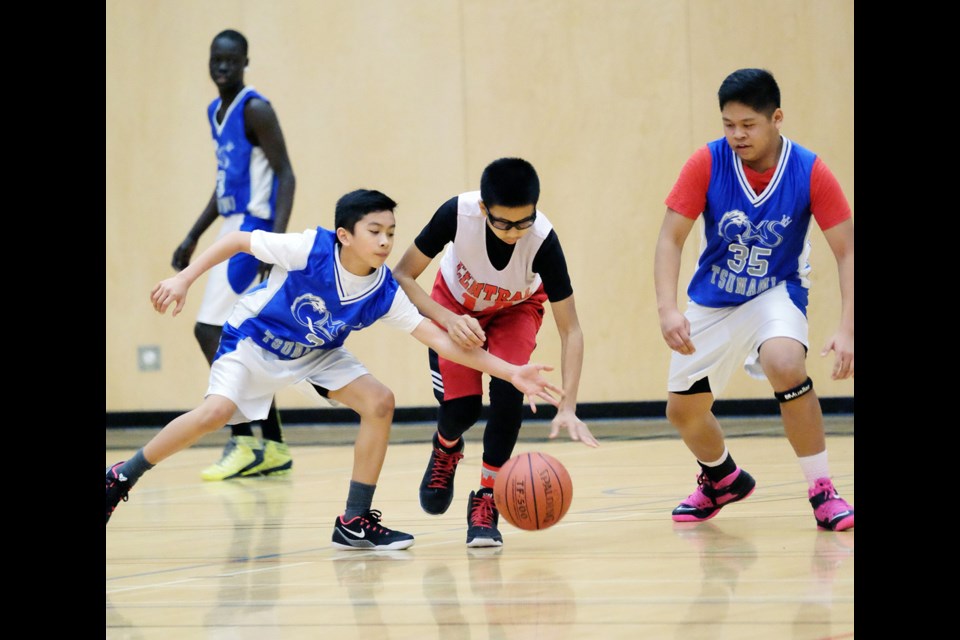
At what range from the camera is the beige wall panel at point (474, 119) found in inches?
352

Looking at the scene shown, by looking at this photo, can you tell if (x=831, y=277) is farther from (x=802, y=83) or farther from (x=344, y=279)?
(x=344, y=279)

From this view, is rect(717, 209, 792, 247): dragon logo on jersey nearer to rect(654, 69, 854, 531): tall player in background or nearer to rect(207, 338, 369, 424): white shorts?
rect(654, 69, 854, 531): tall player in background

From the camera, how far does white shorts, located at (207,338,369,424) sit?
14.6 feet

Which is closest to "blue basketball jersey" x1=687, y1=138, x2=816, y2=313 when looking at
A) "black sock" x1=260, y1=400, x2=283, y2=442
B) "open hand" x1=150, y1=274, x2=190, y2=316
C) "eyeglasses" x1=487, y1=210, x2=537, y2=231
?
"eyeglasses" x1=487, y1=210, x2=537, y2=231

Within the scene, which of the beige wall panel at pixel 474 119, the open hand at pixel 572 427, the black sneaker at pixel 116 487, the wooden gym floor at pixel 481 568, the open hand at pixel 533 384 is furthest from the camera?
the beige wall panel at pixel 474 119

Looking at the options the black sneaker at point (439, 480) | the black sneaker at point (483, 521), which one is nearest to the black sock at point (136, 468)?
the black sneaker at point (439, 480)

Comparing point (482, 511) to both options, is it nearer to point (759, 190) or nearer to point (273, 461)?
point (759, 190)

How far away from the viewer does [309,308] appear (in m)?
4.41

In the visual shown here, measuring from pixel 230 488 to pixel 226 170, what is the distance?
1.59 m

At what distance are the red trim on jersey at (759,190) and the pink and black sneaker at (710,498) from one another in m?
0.95

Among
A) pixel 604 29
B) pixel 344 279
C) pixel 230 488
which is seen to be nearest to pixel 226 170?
pixel 230 488

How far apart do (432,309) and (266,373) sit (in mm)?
640

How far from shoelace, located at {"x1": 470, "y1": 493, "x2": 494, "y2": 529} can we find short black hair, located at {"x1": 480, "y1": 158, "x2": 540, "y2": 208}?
0.98 metres

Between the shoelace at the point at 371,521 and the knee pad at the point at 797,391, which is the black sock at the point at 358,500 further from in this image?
the knee pad at the point at 797,391
